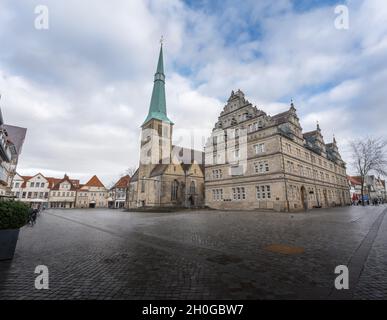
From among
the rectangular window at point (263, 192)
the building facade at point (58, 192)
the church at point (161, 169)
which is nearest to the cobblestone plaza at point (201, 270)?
the rectangular window at point (263, 192)

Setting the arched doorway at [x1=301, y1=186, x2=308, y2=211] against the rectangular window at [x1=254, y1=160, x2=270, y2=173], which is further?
the arched doorway at [x1=301, y1=186, x2=308, y2=211]

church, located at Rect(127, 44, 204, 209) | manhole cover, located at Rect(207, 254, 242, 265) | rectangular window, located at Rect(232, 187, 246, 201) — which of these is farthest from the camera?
church, located at Rect(127, 44, 204, 209)

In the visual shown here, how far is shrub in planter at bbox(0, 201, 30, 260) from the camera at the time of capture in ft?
19.0

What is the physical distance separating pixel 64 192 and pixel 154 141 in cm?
3696

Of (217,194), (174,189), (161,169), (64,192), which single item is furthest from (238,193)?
(64,192)

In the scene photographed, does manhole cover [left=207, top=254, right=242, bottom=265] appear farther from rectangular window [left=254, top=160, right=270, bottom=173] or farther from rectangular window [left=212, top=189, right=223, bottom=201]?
rectangular window [left=212, top=189, right=223, bottom=201]

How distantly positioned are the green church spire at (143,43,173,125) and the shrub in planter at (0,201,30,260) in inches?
1670

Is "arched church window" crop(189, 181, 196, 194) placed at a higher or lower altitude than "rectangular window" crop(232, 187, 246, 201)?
higher

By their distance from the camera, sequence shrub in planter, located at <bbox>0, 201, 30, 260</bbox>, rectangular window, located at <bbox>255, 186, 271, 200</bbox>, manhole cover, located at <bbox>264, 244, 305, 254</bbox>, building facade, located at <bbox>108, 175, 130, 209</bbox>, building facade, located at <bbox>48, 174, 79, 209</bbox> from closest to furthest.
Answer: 1. shrub in planter, located at <bbox>0, 201, 30, 260</bbox>
2. manhole cover, located at <bbox>264, 244, 305, 254</bbox>
3. rectangular window, located at <bbox>255, 186, 271, 200</bbox>
4. building facade, located at <bbox>48, 174, 79, 209</bbox>
5. building facade, located at <bbox>108, 175, 130, 209</bbox>

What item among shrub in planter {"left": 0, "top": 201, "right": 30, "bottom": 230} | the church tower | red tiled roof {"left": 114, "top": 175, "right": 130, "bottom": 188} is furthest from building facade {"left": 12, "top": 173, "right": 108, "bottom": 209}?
shrub in planter {"left": 0, "top": 201, "right": 30, "bottom": 230}

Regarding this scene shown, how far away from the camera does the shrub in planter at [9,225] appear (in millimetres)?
5795

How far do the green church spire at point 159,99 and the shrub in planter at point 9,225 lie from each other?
4242 centimetres

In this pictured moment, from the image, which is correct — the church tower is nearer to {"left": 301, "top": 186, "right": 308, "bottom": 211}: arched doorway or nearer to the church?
the church

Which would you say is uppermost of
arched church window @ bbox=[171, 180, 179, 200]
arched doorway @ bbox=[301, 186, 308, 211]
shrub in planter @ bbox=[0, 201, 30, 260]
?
arched church window @ bbox=[171, 180, 179, 200]
